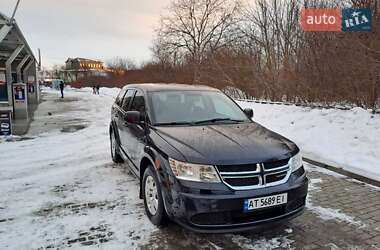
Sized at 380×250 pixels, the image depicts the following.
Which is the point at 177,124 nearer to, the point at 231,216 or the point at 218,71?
the point at 231,216

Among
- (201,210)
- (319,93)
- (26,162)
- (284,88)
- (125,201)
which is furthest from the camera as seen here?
(284,88)

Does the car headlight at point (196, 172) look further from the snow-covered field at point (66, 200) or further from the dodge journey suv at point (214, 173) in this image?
the snow-covered field at point (66, 200)

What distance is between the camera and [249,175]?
10.7 ft

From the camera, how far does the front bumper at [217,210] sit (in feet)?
10.4

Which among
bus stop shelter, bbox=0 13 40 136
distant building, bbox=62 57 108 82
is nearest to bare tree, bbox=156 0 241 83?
bus stop shelter, bbox=0 13 40 136

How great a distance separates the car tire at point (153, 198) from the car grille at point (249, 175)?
0.83 metres

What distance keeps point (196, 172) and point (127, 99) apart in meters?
3.03

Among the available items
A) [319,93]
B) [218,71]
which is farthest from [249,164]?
[218,71]

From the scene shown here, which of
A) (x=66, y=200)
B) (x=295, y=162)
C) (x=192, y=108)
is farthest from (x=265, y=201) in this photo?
(x=66, y=200)

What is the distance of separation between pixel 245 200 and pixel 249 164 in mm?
352

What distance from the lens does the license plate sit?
3207mm

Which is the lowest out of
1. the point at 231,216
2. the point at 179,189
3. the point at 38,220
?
the point at 38,220

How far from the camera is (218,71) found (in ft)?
66.8

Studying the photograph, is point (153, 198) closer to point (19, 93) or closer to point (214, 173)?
point (214, 173)
